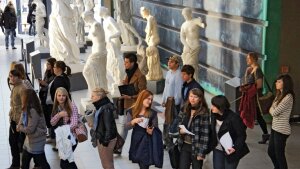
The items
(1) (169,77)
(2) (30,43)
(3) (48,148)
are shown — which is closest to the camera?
(1) (169,77)

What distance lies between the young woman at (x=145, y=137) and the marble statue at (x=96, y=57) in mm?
4069

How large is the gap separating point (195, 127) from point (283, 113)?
1599 millimetres

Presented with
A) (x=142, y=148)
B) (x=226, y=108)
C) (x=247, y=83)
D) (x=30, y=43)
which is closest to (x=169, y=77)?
(x=247, y=83)

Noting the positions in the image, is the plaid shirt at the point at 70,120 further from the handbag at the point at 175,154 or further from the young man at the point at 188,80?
the young man at the point at 188,80

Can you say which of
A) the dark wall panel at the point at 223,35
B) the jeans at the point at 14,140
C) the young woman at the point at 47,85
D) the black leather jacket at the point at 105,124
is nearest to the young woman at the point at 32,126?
the jeans at the point at 14,140

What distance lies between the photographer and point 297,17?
10.8 meters

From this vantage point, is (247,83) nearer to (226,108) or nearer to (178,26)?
(226,108)

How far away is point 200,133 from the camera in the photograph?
21.5ft

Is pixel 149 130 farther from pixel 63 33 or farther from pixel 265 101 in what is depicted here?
pixel 63 33

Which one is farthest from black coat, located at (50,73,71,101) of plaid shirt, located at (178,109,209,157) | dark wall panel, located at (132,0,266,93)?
dark wall panel, located at (132,0,266,93)

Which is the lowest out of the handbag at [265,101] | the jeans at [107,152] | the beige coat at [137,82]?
the jeans at [107,152]

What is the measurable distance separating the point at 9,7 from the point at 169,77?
1513 centimetres

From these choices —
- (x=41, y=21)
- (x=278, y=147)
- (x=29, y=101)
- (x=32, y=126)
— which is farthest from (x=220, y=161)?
(x=41, y=21)

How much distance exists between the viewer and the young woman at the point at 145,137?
23.4ft
